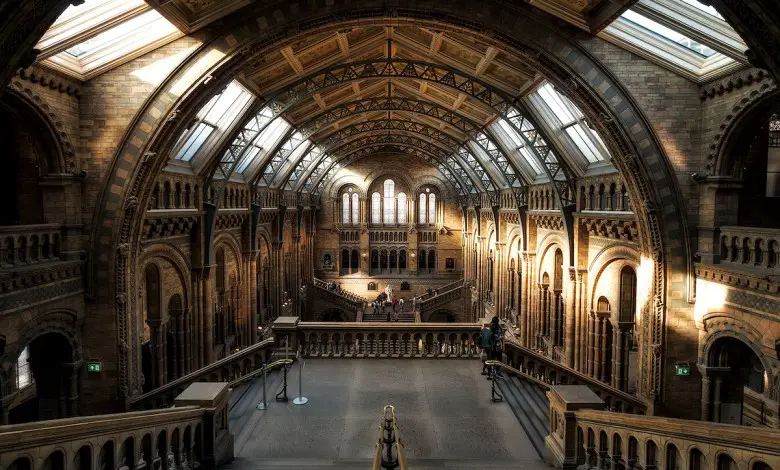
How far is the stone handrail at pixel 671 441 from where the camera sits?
18.6ft

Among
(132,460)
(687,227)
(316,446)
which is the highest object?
(687,227)

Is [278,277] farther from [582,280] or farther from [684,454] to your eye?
[684,454]

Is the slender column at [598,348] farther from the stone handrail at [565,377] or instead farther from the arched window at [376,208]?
the arched window at [376,208]

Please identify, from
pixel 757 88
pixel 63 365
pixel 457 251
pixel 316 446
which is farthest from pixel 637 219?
pixel 457 251

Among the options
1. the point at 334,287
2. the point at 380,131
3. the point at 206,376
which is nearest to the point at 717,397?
the point at 206,376

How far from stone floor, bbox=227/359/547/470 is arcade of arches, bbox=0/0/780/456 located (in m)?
4.82

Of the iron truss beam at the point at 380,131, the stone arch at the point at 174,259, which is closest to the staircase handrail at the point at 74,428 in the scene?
the stone arch at the point at 174,259

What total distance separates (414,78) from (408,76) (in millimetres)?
230

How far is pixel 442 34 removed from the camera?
49.2ft

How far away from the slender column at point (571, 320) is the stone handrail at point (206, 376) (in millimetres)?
11501

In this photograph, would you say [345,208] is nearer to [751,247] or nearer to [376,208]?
[376,208]

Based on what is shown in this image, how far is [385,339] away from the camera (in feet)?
46.4

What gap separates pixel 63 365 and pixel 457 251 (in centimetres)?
3755

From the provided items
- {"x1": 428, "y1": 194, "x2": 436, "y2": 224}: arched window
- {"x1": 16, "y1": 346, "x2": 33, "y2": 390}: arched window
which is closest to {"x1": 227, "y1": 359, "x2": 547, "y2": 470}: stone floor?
{"x1": 16, "y1": 346, "x2": 33, "y2": 390}: arched window
